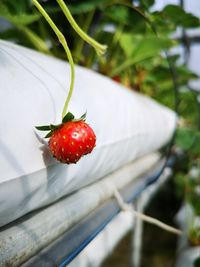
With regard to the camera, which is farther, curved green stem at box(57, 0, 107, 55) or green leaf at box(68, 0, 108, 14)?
green leaf at box(68, 0, 108, 14)

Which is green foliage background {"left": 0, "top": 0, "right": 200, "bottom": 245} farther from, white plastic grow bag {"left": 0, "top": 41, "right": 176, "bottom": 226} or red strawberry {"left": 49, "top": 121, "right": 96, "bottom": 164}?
red strawberry {"left": 49, "top": 121, "right": 96, "bottom": 164}

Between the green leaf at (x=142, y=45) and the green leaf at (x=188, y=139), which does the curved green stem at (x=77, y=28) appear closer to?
the green leaf at (x=142, y=45)

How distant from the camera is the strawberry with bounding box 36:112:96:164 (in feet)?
1.11

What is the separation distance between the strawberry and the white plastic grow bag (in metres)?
0.02

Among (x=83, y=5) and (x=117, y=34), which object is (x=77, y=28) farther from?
(x=117, y=34)

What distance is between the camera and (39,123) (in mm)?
360

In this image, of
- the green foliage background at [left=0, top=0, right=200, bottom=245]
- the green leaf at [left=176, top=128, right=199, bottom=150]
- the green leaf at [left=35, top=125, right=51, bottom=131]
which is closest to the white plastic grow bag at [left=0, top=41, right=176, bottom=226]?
the green leaf at [left=35, top=125, right=51, bottom=131]

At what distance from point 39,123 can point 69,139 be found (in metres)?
0.04

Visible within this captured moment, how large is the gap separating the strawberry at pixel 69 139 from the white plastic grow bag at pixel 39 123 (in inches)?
0.7

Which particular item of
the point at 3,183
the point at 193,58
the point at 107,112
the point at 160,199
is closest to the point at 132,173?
the point at 107,112

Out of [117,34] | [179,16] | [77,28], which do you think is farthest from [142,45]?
[77,28]

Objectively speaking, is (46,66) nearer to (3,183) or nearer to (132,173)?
(3,183)

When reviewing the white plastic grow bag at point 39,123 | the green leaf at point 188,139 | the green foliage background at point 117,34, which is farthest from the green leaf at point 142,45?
the white plastic grow bag at point 39,123

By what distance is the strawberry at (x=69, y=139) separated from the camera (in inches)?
13.3
